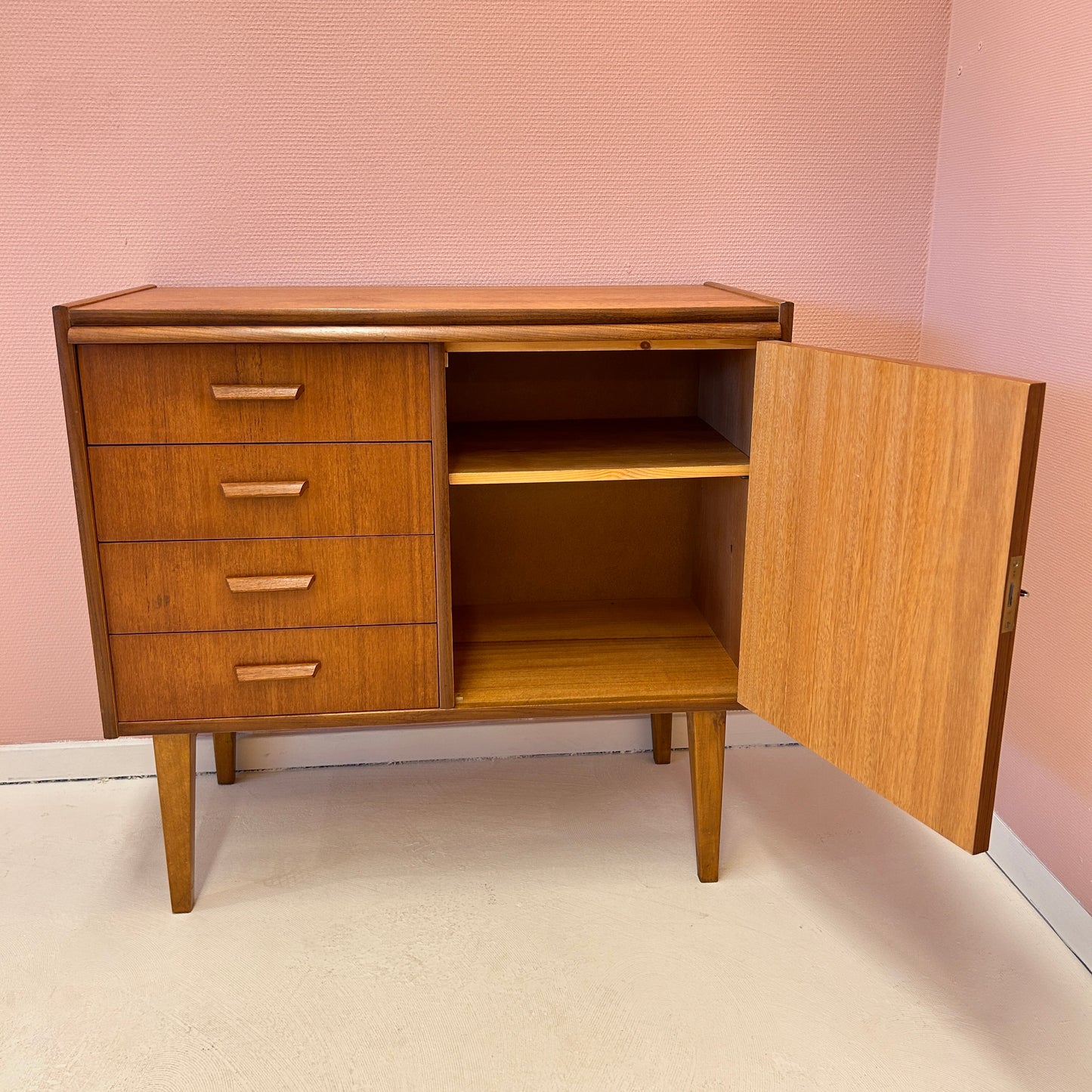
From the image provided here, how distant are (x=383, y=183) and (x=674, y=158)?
1.63 ft

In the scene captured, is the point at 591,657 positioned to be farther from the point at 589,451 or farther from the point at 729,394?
the point at 729,394

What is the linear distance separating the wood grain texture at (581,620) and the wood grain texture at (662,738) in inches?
8.6

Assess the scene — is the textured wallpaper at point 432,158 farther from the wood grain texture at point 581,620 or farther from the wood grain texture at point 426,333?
the wood grain texture at point 581,620

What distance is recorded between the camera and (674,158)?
70.1 inches

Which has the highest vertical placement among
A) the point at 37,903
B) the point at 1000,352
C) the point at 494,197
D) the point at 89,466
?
the point at 494,197

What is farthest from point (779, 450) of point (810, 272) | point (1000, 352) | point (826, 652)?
point (810, 272)

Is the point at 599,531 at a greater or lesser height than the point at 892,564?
lesser

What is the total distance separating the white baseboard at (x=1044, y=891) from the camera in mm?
1434

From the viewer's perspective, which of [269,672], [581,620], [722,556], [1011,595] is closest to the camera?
[1011,595]

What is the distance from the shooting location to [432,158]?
173 centimetres

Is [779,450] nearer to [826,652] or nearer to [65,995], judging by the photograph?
[826,652]

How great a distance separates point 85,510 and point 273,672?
324 mm

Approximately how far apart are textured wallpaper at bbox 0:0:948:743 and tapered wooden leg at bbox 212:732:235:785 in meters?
0.31

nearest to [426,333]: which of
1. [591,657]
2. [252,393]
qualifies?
[252,393]
